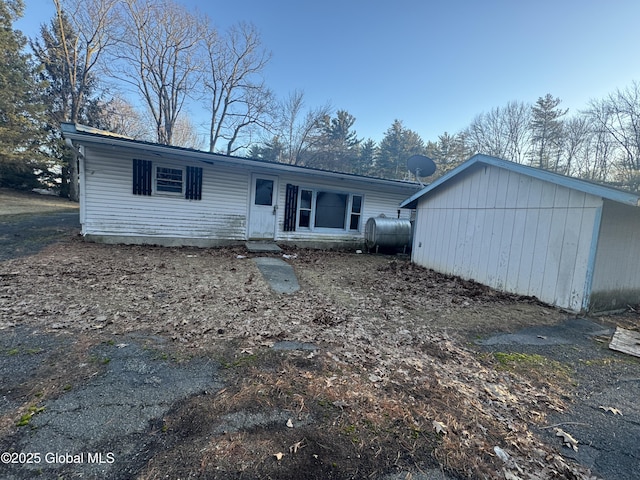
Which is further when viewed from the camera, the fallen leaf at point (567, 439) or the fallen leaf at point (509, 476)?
the fallen leaf at point (567, 439)

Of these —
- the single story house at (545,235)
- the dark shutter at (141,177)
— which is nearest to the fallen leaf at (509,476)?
the single story house at (545,235)

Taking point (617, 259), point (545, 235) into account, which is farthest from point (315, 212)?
point (617, 259)

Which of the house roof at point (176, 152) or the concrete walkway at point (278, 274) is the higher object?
the house roof at point (176, 152)

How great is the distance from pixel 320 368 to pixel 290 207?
27.2 feet

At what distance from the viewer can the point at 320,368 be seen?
292cm

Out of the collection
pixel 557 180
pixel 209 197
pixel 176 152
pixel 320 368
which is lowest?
pixel 320 368

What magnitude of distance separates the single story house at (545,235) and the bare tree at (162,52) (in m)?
23.9

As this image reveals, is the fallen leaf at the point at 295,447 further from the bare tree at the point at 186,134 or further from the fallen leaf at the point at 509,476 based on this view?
the bare tree at the point at 186,134

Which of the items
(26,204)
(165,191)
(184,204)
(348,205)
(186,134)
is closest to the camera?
(165,191)

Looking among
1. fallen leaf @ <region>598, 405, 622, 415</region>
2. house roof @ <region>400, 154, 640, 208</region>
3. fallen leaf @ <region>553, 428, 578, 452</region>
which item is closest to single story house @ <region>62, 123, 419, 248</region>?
house roof @ <region>400, 154, 640, 208</region>

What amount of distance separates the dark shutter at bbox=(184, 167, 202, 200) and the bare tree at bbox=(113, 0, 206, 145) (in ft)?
61.2

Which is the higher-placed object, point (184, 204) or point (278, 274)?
point (184, 204)

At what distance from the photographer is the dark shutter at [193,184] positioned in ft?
30.6

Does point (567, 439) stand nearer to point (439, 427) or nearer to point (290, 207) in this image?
point (439, 427)
